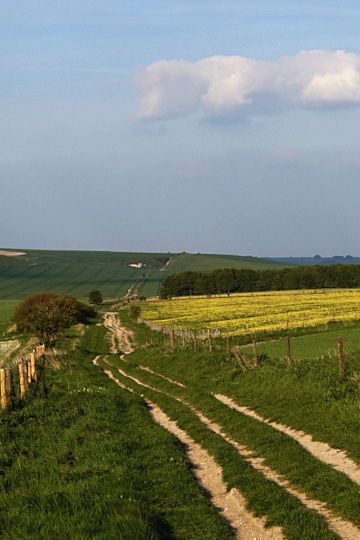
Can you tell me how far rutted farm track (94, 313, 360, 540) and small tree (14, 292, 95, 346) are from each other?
28.9 m

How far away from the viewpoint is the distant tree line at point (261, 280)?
144 m

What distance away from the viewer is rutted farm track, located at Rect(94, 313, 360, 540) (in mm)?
8953

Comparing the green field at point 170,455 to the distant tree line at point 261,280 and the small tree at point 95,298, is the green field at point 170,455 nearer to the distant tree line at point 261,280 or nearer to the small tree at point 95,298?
the small tree at point 95,298

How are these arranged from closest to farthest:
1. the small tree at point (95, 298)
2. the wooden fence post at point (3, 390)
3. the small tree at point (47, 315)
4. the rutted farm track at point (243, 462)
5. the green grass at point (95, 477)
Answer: the green grass at point (95, 477) → the rutted farm track at point (243, 462) → the wooden fence post at point (3, 390) → the small tree at point (47, 315) → the small tree at point (95, 298)

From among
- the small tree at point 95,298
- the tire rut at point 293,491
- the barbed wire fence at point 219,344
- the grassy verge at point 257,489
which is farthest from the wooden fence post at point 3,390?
the small tree at point 95,298

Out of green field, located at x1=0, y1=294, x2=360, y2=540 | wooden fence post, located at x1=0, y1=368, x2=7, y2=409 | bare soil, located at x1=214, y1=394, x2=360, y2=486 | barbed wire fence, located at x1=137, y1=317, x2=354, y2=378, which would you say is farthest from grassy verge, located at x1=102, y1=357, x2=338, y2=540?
wooden fence post, located at x1=0, y1=368, x2=7, y2=409

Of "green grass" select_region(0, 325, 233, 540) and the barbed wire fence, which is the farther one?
the barbed wire fence

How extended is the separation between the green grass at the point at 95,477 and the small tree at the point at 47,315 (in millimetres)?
31250

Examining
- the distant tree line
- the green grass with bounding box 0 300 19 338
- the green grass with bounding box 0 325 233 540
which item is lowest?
the green grass with bounding box 0 300 19 338

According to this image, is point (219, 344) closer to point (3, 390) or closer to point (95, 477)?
point (3, 390)

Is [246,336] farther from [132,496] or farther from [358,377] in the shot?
[132,496]

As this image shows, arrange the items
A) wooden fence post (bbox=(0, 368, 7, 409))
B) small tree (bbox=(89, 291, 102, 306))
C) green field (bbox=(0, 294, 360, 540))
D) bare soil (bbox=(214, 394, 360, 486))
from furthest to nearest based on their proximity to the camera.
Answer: small tree (bbox=(89, 291, 102, 306)) → wooden fence post (bbox=(0, 368, 7, 409)) → bare soil (bbox=(214, 394, 360, 486)) → green field (bbox=(0, 294, 360, 540))

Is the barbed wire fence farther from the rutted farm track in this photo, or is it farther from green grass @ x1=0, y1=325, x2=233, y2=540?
green grass @ x1=0, y1=325, x2=233, y2=540

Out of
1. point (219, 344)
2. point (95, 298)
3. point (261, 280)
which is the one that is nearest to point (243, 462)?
point (219, 344)
